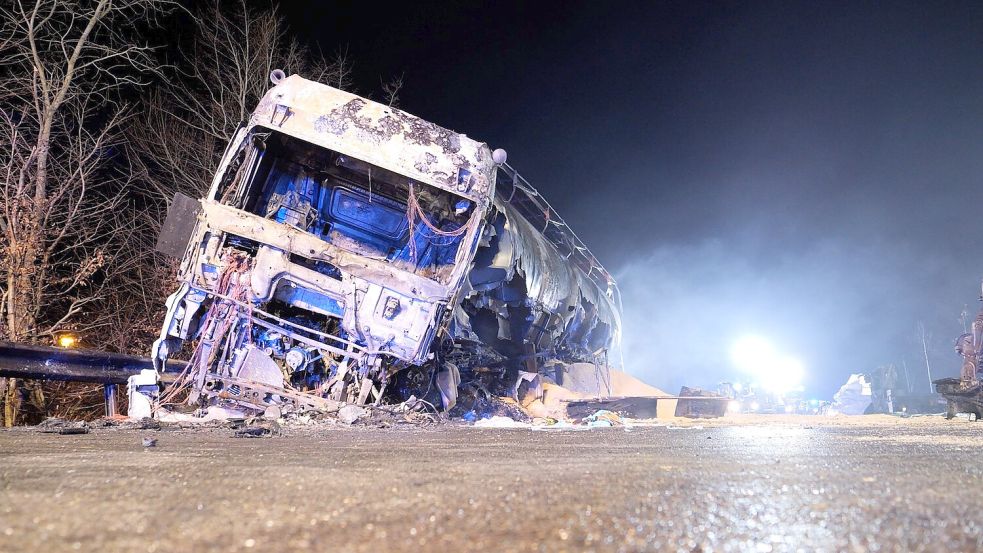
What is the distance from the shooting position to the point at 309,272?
507 cm

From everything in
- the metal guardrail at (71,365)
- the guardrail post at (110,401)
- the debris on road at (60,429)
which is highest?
the metal guardrail at (71,365)

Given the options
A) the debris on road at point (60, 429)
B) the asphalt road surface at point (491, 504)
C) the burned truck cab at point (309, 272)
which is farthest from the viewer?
the burned truck cab at point (309, 272)

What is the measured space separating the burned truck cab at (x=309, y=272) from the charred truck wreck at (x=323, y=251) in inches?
0.5

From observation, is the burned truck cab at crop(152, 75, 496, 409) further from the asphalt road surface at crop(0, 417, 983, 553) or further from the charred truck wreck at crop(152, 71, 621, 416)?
the asphalt road surface at crop(0, 417, 983, 553)

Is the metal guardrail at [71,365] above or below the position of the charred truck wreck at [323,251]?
below

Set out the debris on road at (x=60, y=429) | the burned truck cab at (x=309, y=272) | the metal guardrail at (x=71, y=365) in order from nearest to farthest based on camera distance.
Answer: the debris on road at (x=60, y=429) < the metal guardrail at (x=71, y=365) < the burned truck cab at (x=309, y=272)

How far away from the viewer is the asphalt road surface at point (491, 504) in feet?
3.17

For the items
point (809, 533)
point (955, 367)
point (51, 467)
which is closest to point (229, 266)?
point (51, 467)

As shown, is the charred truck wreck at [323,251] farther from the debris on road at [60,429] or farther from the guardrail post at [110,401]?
the debris on road at [60,429]

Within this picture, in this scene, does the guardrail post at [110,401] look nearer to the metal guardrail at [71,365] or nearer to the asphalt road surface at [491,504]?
the metal guardrail at [71,365]

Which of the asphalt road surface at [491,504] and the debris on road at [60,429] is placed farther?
the debris on road at [60,429]

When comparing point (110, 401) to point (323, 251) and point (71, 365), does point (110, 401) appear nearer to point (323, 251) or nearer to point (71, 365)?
point (71, 365)

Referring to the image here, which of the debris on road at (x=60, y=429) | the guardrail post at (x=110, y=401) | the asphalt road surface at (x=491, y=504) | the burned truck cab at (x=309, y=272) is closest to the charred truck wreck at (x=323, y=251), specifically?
the burned truck cab at (x=309, y=272)

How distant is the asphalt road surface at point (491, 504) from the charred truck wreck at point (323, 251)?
2.95 m
